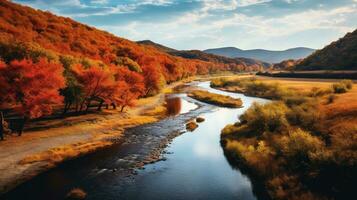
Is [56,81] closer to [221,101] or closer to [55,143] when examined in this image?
[55,143]

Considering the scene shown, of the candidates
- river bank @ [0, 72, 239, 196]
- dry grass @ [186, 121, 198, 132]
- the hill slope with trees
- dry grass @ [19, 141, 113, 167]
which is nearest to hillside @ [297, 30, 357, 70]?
the hill slope with trees

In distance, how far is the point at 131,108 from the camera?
2785 inches

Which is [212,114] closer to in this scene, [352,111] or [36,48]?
[352,111]

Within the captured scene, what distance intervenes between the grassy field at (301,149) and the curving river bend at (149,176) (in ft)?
7.35

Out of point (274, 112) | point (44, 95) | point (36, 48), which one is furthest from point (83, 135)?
point (274, 112)

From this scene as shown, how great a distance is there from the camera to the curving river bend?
26281 millimetres

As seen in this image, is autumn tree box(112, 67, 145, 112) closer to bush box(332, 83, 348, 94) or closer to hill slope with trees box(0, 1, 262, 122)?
hill slope with trees box(0, 1, 262, 122)

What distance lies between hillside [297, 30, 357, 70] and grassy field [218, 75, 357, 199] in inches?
3747

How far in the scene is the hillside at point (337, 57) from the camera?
426 ft

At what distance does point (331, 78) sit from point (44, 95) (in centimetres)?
10803

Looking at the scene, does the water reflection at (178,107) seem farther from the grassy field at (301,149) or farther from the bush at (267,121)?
the bush at (267,121)

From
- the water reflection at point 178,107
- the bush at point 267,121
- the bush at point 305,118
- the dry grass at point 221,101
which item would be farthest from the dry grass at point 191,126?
the dry grass at point 221,101

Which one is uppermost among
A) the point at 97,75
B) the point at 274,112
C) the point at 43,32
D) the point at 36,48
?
the point at 43,32

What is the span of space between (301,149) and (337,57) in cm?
13646
